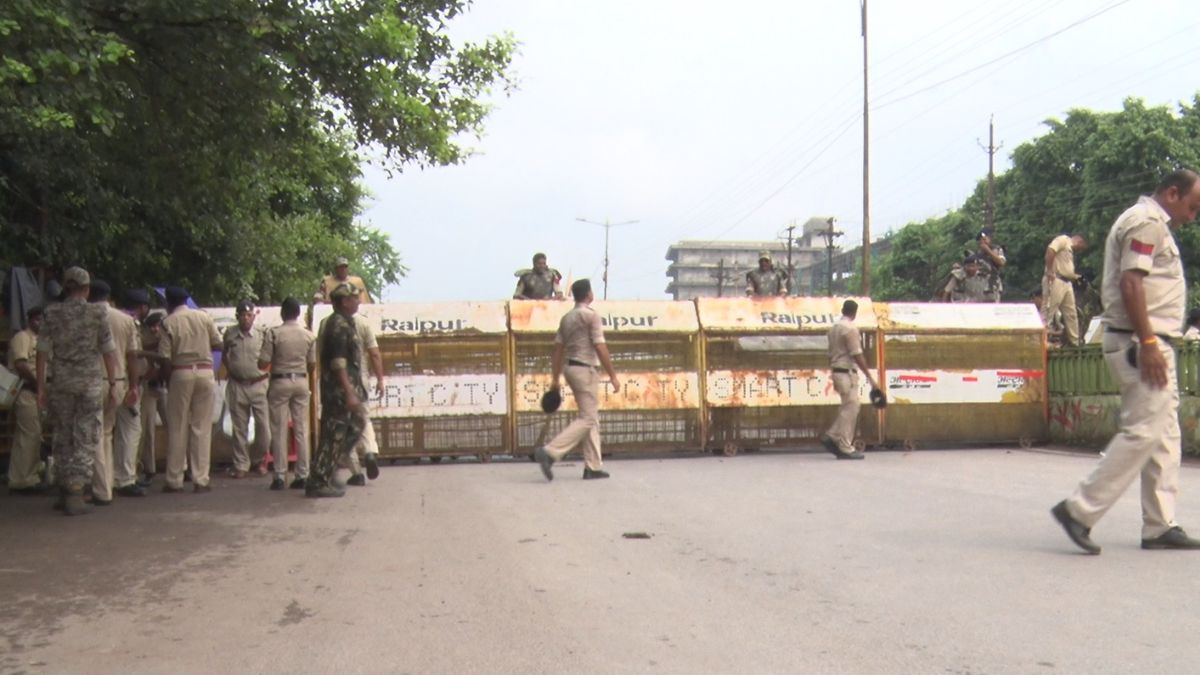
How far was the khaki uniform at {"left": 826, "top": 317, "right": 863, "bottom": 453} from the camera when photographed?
14.0 m

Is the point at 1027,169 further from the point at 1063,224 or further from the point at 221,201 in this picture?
the point at 221,201

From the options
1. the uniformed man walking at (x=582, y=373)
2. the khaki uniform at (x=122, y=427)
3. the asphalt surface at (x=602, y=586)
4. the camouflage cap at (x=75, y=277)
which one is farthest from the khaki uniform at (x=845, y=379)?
the camouflage cap at (x=75, y=277)

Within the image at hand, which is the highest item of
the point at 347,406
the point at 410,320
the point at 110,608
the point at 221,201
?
the point at 221,201

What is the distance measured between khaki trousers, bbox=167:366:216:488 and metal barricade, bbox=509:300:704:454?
3.80m

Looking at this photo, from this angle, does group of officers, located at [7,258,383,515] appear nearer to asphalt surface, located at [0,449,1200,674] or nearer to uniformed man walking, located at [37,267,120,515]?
uniformed man walking, located at [37,267,120,515]

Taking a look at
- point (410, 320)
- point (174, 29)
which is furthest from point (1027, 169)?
point (174, 29)

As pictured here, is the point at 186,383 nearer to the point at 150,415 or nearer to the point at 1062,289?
the point at 150,415

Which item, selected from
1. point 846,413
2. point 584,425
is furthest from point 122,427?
point 846,413

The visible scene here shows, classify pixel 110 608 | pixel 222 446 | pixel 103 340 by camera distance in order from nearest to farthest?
pixel 110 608, pixel 103 340, pixel 222 446

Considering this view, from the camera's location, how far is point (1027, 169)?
58.9 metres

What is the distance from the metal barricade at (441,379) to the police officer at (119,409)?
338 centimetres

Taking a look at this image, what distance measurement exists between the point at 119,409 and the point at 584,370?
4.23m

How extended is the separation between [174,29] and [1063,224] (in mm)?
51218

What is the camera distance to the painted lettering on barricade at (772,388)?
588 inches
